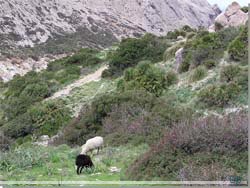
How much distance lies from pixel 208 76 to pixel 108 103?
3306mm

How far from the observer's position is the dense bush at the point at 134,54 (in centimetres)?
1856


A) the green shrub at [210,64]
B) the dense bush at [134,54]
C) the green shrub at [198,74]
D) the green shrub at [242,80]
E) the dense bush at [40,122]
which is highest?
the dense bush at [134,54]

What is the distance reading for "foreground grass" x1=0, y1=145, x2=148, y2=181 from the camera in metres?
6.60

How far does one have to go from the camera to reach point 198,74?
13.5m

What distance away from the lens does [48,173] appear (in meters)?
6.71

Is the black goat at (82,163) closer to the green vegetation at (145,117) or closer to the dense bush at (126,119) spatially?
the green vegetation at (145,117)

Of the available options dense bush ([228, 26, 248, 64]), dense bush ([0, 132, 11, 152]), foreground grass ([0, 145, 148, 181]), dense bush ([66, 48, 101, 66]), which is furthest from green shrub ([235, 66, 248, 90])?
dense bush ([66, 48, 101, 66])

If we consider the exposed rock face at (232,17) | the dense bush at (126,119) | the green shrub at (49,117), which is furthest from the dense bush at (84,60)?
the dense bush at (126,119)

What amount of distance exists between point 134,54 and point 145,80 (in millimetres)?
4914

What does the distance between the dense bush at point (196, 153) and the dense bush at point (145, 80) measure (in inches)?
260

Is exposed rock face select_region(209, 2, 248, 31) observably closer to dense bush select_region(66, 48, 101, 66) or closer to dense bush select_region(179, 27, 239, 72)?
dense bush select_region(179, 27, 239, 72)

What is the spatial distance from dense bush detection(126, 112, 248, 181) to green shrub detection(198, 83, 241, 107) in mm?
4171

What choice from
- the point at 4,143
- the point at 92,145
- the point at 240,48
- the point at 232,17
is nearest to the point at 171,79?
the point at 240,48

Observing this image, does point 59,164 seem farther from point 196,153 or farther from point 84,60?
point 84,60
